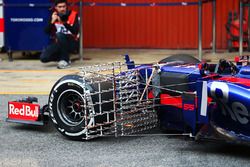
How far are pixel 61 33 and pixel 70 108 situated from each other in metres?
5.34

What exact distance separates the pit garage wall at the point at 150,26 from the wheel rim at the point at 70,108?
821cm

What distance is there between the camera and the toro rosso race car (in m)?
5.35

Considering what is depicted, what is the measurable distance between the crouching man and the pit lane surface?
16.3 ft

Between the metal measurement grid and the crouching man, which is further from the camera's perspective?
the crouching man

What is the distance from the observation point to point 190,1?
1382cm

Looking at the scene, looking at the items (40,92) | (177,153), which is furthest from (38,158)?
(40,92)

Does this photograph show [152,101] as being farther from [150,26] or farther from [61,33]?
[150,26]

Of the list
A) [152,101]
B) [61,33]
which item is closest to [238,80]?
[152,101]

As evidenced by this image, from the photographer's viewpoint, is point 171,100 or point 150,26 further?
point 150,26

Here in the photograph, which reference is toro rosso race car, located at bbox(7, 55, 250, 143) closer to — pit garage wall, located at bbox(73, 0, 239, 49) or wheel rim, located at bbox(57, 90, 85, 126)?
wheel rim, located at bbox(57, 90, 85, 126)

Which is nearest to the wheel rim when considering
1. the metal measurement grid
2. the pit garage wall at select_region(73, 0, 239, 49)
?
the metal measurement grid

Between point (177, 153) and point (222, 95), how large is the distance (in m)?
0.76

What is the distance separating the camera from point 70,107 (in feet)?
20.1

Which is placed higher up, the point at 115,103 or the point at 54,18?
the point at 54,18
